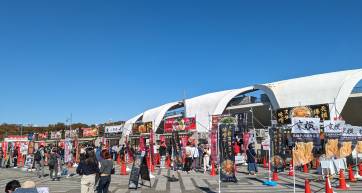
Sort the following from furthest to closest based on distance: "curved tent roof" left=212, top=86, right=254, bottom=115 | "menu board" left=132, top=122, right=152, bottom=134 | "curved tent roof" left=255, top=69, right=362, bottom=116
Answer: "curved tent roof" left=212, top=86, right=254, bottom=115
"menu board" left=132, top=122, right=152, bottom=134
"curved tent roof" left=255, top=69, right=362, bottom=116

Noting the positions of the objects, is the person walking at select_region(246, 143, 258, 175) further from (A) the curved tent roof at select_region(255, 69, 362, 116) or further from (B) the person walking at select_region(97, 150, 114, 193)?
(A) the curved tent roof at select_region(255, 69, 362, 116)

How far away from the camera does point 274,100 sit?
157ft

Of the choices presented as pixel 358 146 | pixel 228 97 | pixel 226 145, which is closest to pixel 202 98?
pixel 228 97

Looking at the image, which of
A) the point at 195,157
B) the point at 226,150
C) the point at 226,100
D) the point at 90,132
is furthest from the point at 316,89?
the point at 90,132

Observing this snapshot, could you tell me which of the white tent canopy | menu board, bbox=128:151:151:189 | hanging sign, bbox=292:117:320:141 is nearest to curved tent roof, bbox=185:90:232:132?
the white tent canopy

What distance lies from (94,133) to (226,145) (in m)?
49.7

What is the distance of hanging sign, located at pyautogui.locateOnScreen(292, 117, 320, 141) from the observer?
42.9 feet

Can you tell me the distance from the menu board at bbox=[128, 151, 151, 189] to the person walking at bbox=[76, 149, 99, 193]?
3777mm

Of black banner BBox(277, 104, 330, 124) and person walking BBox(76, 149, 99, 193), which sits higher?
black banner BBox(277, 104, 330, 124)

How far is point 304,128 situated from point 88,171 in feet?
25.2

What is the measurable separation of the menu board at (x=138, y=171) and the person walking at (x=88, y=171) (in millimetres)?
3777

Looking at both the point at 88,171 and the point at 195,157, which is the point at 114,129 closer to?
A: the point at 195,157

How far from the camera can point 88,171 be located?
31.3 ft

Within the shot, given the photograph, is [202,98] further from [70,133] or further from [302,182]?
[302,182]
